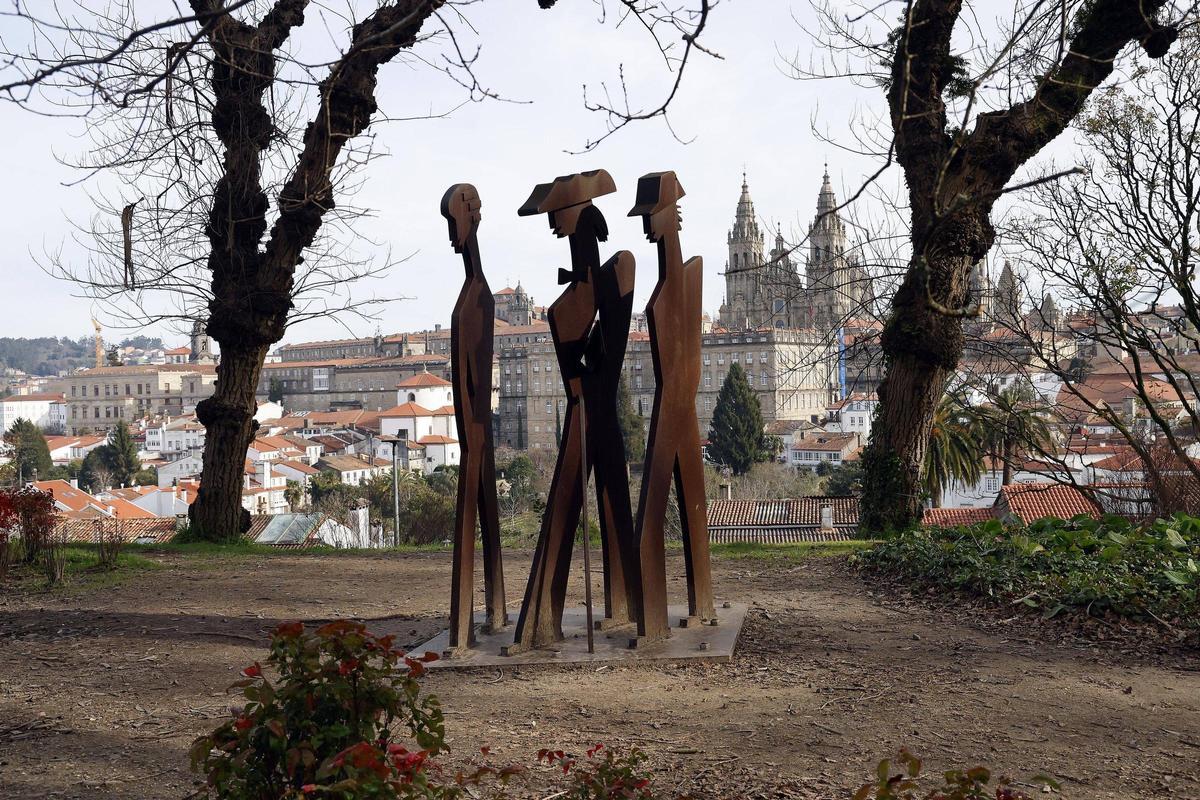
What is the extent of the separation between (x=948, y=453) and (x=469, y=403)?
16.0 m

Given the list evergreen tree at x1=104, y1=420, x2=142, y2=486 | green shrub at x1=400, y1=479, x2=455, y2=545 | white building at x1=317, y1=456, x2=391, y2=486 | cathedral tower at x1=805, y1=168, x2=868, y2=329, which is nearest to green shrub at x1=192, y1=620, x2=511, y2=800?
cathedral tower at x1=805, y1=168, x2=868, y2=329

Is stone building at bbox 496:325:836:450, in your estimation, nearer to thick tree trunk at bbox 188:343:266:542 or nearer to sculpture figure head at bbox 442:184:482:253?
thick tree trunk at bbox 188:343:266:542

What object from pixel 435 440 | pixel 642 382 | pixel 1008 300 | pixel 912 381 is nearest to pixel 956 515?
pixel 1008 300

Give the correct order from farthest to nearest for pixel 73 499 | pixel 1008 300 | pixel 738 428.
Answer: pixel 738 428 → pixel 73 499 → pixel 1008 300

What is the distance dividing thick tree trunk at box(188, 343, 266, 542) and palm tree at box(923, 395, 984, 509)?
10471 millimetres

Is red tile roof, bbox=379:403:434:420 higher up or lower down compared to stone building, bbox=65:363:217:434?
lower down

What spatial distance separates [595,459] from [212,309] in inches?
245

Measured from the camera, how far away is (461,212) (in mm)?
5695

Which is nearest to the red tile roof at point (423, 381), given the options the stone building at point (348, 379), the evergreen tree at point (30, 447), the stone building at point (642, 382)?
the stone building at point (348, 379)

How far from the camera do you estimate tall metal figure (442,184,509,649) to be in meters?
5.61

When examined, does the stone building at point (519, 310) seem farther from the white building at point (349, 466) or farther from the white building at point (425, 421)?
the white building at point (349, 466)

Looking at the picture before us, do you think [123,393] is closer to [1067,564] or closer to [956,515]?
[956,515]

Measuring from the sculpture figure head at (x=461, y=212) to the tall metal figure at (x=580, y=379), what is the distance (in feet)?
1.31

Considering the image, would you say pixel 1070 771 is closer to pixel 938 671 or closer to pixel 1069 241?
pixel 938 671
